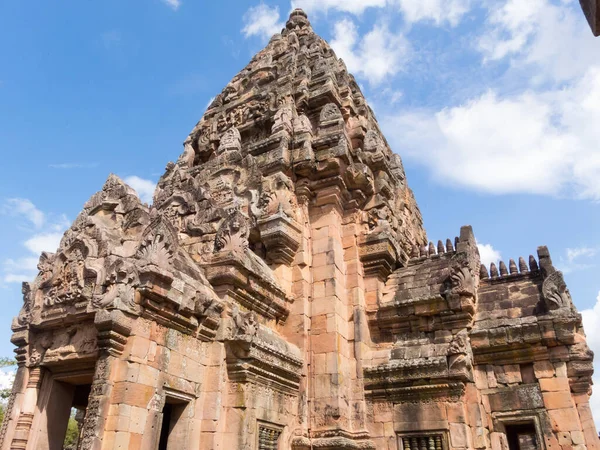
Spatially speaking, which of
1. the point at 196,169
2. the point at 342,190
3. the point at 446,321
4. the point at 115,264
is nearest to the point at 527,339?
the point at 446,321

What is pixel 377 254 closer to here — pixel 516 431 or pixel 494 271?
pixel 494 271

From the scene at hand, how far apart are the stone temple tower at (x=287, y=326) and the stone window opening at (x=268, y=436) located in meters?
0.03

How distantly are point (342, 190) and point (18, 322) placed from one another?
7024mm

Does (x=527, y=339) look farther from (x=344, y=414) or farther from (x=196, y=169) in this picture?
(x=196, y=169)

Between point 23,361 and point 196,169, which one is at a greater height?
point 196,169

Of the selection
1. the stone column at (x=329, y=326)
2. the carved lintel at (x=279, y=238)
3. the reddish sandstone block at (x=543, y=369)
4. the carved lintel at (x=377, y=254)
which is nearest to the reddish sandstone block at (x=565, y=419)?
the reddish sandstone block at (x=543, y=369)

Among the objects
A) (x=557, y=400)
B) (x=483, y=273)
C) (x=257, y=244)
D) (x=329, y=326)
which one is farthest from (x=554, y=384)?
(x=257, y=244)

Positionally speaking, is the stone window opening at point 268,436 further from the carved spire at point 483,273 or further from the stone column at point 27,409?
the carved spire at point 483,273

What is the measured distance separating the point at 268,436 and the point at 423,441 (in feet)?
9.30

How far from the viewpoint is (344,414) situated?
29.4ft

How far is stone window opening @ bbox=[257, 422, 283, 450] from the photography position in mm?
7957

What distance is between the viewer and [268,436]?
27.0 feet

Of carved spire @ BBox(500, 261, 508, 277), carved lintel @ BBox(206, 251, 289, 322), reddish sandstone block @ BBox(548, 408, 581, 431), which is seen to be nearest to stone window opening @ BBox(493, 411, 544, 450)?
reddish sandstone block @ BBox(548, 408, 581, 431)

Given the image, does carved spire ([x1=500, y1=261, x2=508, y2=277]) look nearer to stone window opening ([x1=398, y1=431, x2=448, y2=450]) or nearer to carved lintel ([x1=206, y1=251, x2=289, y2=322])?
stone window opening ([x1=398, y1=431, x2=448, y2=450])
